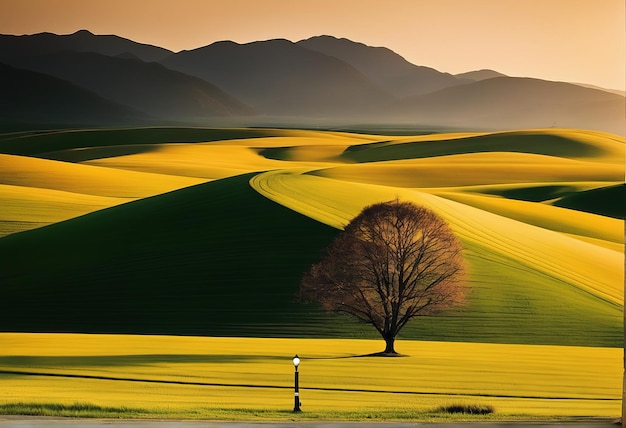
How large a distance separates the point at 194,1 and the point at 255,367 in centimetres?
807

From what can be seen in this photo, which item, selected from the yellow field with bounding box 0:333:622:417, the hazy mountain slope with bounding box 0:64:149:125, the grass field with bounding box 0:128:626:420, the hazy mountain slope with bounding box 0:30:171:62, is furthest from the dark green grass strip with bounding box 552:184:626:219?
the hazy mountain slope with bounding box 0:64:149:125

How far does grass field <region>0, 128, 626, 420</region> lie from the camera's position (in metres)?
13.9

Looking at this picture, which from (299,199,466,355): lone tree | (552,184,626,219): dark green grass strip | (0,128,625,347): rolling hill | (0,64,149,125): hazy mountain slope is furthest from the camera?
(0,64,149,125): hazy mountain slope

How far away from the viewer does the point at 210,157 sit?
92062mm

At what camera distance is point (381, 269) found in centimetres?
2139

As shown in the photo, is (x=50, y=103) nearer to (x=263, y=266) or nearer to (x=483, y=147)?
(x=483, y=147)

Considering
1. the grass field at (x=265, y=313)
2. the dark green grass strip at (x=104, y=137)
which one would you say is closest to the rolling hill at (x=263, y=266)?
the grass field at (x=265, y=313)

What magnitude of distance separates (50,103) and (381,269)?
153m

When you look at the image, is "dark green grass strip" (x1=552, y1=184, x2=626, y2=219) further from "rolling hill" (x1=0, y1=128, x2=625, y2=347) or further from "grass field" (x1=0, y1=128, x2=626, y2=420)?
"rolling hill" (x1=0, y1=128, x2=625, y2=347)

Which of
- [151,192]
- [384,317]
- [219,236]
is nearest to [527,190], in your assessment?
[151,192]

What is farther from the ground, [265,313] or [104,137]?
[104,137]

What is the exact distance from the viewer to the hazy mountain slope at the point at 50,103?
14575 cm

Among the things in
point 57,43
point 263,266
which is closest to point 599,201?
point 57,43

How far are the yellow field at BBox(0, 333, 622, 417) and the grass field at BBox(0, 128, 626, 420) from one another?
57mm
